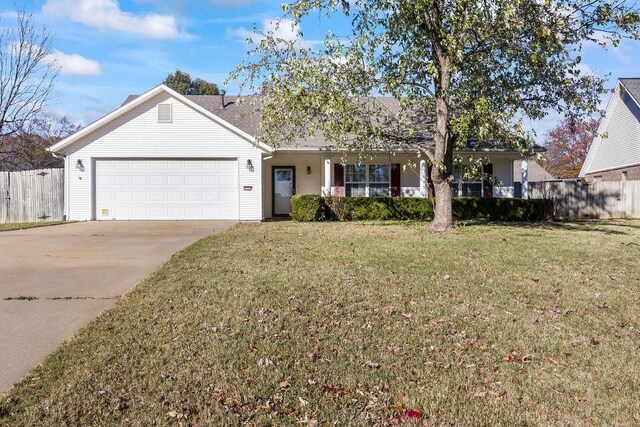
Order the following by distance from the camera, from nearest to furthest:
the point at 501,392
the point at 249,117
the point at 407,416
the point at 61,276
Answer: the point at 407,416 < the point at 501,392 < the point at 61,276 < the point at 249,117

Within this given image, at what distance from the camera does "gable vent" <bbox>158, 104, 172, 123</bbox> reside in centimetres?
1642

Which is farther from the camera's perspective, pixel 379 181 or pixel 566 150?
pixel 566 150

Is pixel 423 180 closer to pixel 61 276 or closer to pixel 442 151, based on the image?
pixel 442 151

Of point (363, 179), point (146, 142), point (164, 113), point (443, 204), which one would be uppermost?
point (164, 113)

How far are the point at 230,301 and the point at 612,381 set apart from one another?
375 centimetres

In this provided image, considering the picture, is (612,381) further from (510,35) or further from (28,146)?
(28,146)

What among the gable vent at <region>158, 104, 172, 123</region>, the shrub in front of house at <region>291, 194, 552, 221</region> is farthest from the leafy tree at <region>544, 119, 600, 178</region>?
the gable vent at <region>158, 104, 172, 123</region>

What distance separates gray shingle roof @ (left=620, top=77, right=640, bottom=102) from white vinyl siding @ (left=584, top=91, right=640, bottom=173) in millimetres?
374

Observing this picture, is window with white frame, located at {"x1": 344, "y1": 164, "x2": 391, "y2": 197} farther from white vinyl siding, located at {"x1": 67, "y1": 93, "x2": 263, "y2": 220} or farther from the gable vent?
the gable vent

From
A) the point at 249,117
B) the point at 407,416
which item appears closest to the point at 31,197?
the point at 249,117

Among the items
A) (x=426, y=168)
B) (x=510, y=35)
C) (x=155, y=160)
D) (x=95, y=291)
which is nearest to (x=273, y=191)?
(x=155, y=160)

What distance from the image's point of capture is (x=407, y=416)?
2.95m

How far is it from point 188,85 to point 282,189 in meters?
22.6

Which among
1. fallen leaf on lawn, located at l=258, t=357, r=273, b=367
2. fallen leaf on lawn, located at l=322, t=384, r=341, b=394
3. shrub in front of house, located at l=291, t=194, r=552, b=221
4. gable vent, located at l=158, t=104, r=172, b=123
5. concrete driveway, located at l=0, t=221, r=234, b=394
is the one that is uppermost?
gable vent, located at l=158, t=104, r=172, b=123
